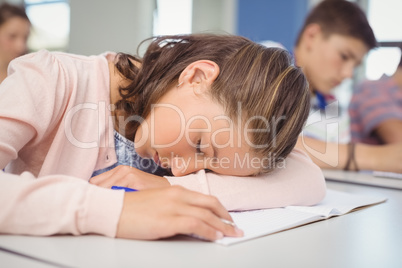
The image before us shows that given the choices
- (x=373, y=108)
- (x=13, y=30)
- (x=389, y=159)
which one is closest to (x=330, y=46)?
(x=373, y=108)

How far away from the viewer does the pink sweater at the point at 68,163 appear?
1.58 feet

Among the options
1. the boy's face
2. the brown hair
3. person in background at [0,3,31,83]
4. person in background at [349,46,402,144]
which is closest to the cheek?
the boy's face

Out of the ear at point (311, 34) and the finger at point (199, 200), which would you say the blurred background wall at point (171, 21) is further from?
the finger at point (199, 200)

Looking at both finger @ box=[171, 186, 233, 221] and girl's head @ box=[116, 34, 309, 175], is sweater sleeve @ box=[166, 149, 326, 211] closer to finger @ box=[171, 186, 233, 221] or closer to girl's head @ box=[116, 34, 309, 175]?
girl's head @ box=[116, 34, 309, 175]

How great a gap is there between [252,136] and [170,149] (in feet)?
0.49

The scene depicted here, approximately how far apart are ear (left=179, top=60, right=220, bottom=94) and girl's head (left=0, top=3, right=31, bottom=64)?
211 cm

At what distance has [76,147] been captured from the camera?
80cm

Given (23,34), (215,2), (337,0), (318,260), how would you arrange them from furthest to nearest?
(215,2)
(23,34)
(337,0)
(318,260)

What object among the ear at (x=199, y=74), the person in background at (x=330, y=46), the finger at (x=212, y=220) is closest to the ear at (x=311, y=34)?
the person in background at (x=330, y=46)

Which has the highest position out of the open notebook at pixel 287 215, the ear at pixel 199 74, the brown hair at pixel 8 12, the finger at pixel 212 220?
the ear at pixel 199 74

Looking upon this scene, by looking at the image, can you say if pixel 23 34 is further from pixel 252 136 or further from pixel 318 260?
pixel 318 260

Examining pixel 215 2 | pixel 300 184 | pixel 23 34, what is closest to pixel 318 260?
pixel 300 184

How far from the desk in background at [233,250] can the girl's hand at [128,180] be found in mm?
190

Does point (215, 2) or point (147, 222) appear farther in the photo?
point (215, 2)
